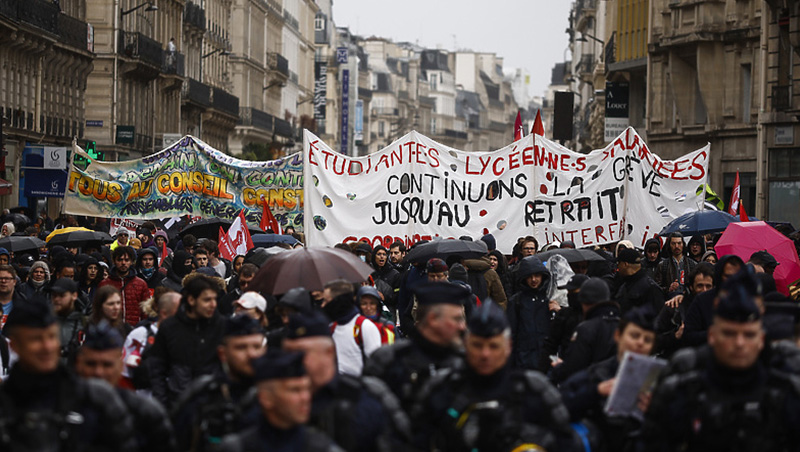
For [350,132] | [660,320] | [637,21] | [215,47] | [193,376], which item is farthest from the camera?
[350,132]

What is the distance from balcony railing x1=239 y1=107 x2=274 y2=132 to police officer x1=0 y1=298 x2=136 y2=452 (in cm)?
6614

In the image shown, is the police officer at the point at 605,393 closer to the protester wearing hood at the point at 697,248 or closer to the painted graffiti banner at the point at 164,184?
the protester wearing hood at the point at 697,248

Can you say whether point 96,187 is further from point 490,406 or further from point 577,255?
point 490,406

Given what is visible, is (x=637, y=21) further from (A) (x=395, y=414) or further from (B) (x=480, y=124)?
(B) (x=480, y=124)

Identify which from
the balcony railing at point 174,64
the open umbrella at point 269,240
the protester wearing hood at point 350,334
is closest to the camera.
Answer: the protester wearing hood at point 350,334

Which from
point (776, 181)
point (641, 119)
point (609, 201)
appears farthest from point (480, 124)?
point (609, 201)

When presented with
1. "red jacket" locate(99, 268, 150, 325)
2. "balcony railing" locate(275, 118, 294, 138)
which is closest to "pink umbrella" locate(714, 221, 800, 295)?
"red jacket" locate(99, 268, 150, 325)

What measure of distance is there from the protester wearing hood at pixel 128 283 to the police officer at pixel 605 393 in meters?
6.47

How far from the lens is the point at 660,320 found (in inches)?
462

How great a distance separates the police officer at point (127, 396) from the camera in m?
6.66

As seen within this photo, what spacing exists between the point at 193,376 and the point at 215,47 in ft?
194

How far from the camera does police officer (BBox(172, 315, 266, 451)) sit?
7.17m

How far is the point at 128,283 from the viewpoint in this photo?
45.5 ft

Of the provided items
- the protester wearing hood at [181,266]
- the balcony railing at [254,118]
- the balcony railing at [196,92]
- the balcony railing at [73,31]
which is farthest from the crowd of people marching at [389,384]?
the balcony railing at [254,118]
